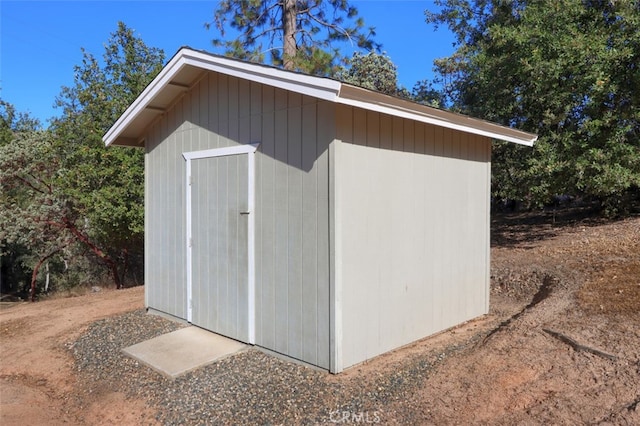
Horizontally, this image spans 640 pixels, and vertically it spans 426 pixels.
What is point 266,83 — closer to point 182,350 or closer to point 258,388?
point 258,388

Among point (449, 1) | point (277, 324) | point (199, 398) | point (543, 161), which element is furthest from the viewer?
point (449, 1)

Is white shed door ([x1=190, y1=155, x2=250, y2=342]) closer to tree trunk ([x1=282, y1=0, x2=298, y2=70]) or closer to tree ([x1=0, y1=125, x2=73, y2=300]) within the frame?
tree trunk ([x1=282, y1=0, x2=298, y2=70])

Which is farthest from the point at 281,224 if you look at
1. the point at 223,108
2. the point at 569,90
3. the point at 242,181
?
the point at 569,90

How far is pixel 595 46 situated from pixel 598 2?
1.62m

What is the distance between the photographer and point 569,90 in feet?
23.8

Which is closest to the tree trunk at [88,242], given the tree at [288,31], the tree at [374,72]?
the tree at [288,31]

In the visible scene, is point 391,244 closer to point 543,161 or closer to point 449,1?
point 543,161

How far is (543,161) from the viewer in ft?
24.0

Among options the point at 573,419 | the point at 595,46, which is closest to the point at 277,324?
the point at 573,419

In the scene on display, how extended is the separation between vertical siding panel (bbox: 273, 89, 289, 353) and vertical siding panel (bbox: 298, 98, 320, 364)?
0.22 metres

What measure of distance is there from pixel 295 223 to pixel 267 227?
40cm

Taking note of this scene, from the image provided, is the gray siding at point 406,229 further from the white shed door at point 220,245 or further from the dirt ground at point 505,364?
the white shed door at point 220,245

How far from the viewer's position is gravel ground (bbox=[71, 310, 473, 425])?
3.19m

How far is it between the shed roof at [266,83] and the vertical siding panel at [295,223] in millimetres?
364
